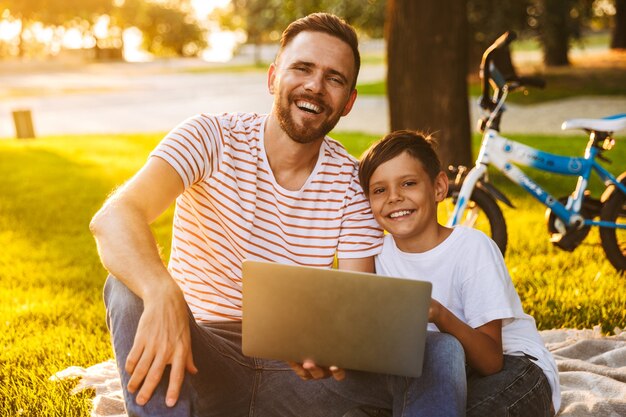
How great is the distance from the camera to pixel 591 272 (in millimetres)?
4566

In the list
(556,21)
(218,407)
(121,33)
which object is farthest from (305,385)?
(121,33)

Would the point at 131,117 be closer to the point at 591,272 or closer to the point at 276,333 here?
the point at 591,272

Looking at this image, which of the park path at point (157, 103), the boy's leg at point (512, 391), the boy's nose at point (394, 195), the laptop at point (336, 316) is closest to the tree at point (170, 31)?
the park path at point (157, 103)

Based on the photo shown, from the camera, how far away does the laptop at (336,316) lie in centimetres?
190

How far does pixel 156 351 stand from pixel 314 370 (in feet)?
1.39

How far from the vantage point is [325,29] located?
8.68 ft

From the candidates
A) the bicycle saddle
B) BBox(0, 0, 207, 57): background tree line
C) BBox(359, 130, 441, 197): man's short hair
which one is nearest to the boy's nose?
BBox(359, 130, 441, 197): man's short hair

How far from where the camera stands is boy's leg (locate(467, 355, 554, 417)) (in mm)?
2242

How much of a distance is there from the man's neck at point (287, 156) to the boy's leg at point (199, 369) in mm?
544

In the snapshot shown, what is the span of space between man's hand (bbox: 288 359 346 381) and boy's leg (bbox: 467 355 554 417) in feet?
1.42

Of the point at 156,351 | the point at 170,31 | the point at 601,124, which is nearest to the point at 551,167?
the point at 601,124

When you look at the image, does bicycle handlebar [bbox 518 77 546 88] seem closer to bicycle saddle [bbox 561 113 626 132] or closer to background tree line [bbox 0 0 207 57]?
bicycle saddle [bbox 561 113 626 132]

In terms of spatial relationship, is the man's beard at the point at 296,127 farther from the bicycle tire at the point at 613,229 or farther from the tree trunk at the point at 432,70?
the tree trunk at the point at 432,70

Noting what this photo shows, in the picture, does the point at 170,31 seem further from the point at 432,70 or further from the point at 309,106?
the point at 309,106
